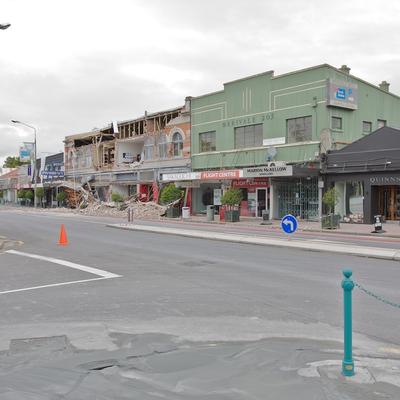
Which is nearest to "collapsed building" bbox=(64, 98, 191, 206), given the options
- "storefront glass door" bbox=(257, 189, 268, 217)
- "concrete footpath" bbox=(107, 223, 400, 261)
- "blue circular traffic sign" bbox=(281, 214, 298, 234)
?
"storefront glass door" bbox=(257, 189, 268, 217)

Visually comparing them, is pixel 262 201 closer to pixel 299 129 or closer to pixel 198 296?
pixel 299 129

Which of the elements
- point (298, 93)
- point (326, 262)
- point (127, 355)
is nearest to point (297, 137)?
point (298, 93)

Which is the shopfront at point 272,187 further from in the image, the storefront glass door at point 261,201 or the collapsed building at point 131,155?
the collapsed building at point 131,155

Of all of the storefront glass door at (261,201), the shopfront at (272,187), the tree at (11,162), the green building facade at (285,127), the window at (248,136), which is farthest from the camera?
the tree at (11,162)

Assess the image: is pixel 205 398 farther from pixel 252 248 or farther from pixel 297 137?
pixel 297 137

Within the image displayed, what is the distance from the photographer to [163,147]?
4378 centimetres

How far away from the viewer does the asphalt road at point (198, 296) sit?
6.41 meters

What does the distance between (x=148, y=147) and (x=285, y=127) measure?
17.2 metres

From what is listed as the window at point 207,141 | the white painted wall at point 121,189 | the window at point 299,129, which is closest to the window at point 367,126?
the window at point 299,129

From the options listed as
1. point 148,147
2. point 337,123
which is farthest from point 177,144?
point 337,123

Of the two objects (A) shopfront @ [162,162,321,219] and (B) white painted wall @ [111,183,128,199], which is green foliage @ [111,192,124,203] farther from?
(A) shopfront @ [162,162,321,219]

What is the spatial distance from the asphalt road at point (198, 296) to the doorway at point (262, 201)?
19.1 metres

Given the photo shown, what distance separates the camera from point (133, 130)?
4878cm

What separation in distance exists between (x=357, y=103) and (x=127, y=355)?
29.4 meters
